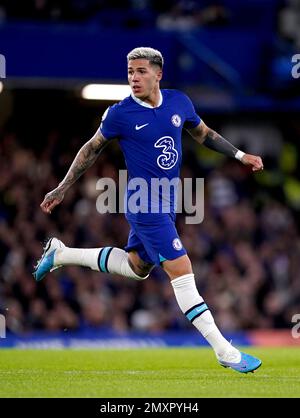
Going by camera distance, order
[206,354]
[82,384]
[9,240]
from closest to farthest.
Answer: [82,384], [206,354], [9,240]

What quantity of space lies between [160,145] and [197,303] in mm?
1433

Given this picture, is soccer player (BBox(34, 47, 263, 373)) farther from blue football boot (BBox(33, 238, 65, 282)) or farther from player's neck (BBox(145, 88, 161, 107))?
blue football boot (BBox(33, 238, 65, 282))

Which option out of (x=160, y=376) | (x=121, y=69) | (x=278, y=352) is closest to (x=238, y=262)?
(x=121, y=69)

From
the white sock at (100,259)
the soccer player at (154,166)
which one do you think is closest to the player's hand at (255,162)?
the soccer player at (154,166)

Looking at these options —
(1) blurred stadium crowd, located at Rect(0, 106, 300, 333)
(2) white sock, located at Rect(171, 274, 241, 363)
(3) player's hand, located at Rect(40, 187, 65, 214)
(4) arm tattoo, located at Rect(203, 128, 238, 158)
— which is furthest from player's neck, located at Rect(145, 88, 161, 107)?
(1) blurred stadium crowd, located at Rect(0, 106, 300, 333)

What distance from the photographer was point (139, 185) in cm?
1016

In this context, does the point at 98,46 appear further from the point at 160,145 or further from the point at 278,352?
the point at 160,145

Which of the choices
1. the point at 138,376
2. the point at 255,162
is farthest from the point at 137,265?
the point at 255,162

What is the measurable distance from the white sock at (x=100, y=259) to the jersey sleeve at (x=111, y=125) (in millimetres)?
1165

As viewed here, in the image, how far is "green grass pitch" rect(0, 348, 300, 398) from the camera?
8.96 m

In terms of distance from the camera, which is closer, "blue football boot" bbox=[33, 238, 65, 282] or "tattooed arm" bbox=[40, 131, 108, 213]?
"tattooed arm" bbox=[40, 131, 108, 213]

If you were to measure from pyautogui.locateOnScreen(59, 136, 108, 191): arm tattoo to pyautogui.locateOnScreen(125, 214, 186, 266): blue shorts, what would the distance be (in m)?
0.72

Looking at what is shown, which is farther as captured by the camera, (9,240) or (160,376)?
(9,240)
